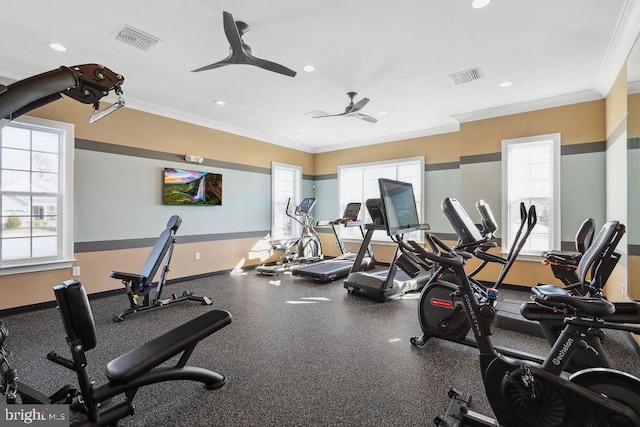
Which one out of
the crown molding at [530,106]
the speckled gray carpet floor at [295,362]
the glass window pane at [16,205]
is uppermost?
the crown molding at [530,106]

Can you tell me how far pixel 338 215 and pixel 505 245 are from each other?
3861 mm

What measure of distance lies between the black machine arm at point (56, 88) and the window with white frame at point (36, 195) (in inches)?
141

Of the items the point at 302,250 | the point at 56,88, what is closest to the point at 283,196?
the point at 302,250

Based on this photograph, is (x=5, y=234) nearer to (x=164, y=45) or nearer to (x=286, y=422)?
(x=164, y=45)

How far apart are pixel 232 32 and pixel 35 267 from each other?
12.9ft

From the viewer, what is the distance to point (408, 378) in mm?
2291

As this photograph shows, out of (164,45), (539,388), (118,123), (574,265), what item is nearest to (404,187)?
(574,265)

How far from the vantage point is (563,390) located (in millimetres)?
1420

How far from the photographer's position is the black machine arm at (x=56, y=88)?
1.09m

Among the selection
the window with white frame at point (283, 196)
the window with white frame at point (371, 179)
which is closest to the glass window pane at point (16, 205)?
the window with white frame at point (283, 196)

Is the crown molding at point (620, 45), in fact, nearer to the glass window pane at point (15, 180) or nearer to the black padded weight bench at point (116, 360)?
the black padded weight bench at point (116, 360)

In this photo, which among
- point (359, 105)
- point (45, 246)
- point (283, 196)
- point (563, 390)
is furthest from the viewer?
point (283, 196)

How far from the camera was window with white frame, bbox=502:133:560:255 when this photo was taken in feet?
15.2

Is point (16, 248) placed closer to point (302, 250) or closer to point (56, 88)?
point (56, 88)
